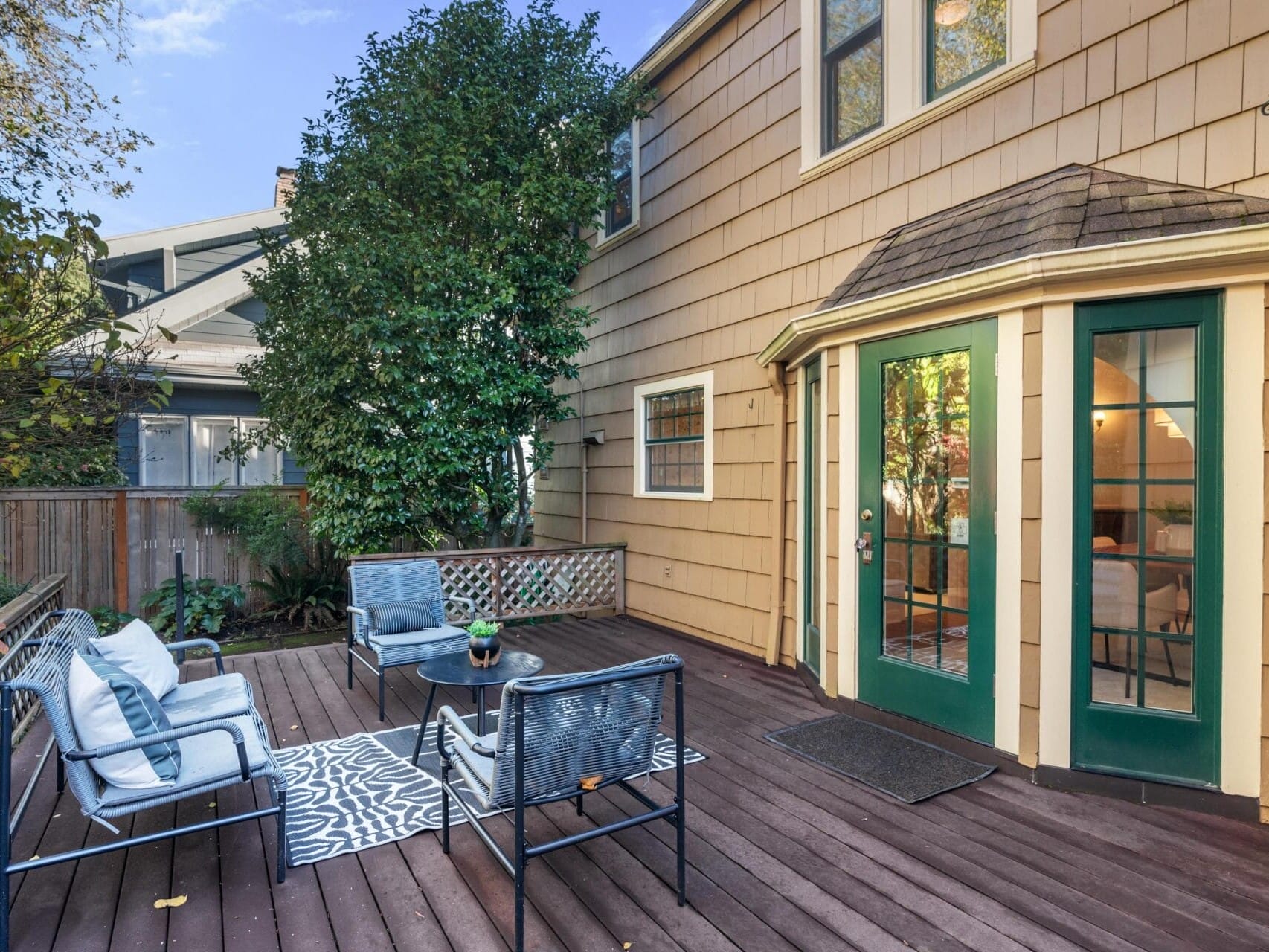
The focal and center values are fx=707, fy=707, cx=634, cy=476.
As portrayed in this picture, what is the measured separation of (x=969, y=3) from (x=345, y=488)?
5678 millimetres

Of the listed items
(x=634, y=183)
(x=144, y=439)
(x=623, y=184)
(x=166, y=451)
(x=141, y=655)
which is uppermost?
(x=623, y=184)

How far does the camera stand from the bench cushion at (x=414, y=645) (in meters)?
4.40

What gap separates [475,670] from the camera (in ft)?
11.9

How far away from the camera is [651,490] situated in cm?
695

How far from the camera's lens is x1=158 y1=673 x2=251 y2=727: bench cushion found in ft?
10.0

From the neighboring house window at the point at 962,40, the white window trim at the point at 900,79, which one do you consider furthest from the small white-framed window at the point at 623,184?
the neighboring house window at the point at 962,40

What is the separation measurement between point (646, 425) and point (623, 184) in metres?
2.62

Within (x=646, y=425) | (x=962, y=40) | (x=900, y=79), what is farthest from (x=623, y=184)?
(x=962, y=40)

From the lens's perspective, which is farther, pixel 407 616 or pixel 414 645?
pixel 407 616

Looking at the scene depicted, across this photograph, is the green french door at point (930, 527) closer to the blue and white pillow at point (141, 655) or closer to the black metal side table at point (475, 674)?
the black metal side table at point (475, 674)

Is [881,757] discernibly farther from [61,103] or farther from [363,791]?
[61,103]

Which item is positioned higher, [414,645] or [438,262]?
[438,262]

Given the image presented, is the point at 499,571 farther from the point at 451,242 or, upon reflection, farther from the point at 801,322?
the point at 801,322

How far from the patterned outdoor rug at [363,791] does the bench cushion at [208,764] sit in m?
0.39
